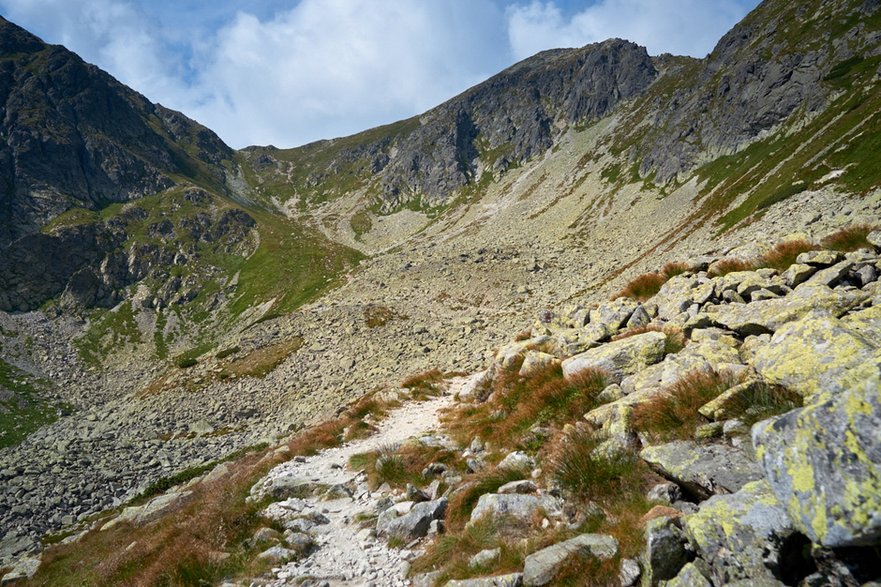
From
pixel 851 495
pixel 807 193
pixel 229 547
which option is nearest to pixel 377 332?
pixel 229 547

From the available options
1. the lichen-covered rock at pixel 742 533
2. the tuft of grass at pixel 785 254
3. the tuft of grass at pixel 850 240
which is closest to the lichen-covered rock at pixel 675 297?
the tuft of grass at pixel 785 254

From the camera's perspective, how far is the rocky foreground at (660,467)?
3.78 m

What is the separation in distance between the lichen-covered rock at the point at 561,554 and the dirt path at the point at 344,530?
114 inches

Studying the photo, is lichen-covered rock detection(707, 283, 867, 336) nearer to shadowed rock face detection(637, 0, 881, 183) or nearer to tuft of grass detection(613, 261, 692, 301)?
tuft of grass detection(613, 261, 692, 301)

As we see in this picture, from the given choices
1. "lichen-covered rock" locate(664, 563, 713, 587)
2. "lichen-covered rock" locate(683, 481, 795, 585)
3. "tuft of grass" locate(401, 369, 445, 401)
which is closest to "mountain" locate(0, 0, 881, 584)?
"lichen-covered rock" locate(683, 481, 795, 585)

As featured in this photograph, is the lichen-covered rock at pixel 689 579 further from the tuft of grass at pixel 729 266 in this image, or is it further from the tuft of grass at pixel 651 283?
the tuft of grass at pixel 651 283

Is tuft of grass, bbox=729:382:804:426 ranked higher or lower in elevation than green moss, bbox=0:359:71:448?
lower

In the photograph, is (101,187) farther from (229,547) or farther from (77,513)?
(229,547)

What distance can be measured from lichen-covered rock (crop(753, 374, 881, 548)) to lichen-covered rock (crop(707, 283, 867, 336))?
6.25 m

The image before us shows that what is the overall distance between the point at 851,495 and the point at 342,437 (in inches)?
693

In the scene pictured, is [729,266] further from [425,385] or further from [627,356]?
[425,385]

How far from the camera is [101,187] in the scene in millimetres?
152375

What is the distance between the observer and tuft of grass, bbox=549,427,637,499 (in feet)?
22.1

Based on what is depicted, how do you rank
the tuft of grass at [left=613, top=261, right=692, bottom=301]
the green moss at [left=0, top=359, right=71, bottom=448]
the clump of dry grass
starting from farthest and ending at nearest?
the green moss at [left=0, top=359, right=71, bottom=448], the tuft of grass at [left=613, top=261, right=692, bottom=301], the clump of dry grass
